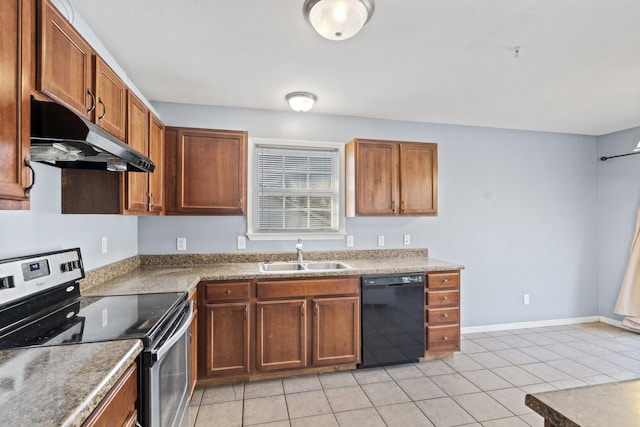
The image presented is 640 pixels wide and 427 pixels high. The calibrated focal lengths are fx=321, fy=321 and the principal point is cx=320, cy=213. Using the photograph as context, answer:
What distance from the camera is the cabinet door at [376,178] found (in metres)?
3.13

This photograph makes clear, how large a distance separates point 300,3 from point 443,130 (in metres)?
2.60

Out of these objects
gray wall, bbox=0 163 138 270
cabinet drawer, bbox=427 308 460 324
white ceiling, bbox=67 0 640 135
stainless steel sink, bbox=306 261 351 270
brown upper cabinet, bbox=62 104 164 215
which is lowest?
cabinet drawer, bbox=427 308 460 324

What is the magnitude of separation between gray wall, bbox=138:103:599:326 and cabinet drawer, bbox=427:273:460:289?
0.71m

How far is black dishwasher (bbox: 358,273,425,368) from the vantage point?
2783 mm

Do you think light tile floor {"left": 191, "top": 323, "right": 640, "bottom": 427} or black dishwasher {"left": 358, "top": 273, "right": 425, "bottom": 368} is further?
black dishwasher {"left": 358, "top": 273, "right": 425, "bottom": 368}

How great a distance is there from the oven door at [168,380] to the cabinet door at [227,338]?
550 mm

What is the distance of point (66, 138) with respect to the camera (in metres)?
1.10

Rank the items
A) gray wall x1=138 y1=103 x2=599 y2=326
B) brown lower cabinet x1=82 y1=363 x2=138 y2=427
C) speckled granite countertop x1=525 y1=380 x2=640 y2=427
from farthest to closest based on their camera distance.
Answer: gray wall x1=138 y1=103 x2=599 y2=326 → brown lower cabinet x1=82 y1=363 x2=138 y2=427 → speckled granite countertop x1=525 y1=380 x2=640 y2=427

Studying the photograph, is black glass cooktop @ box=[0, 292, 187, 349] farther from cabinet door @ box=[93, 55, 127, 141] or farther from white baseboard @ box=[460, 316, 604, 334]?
white baseboard @ box=[460, 316, 604, 334]

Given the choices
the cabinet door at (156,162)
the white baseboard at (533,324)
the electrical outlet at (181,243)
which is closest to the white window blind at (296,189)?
the electrical outlet at (181,243)

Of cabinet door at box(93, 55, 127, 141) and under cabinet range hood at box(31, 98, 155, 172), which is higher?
cabinet door at box(93, 55, 127, 141)

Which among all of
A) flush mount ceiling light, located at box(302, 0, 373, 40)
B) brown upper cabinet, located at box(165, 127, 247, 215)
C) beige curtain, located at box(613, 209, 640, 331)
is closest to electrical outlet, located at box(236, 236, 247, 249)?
brown upper cabinet, located at box(165, 127, 247, 215)

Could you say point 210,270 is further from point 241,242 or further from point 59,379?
point 59,379

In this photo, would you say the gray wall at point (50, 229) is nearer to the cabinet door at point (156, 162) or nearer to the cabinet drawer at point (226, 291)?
the cabinet door at point (156, 162)
